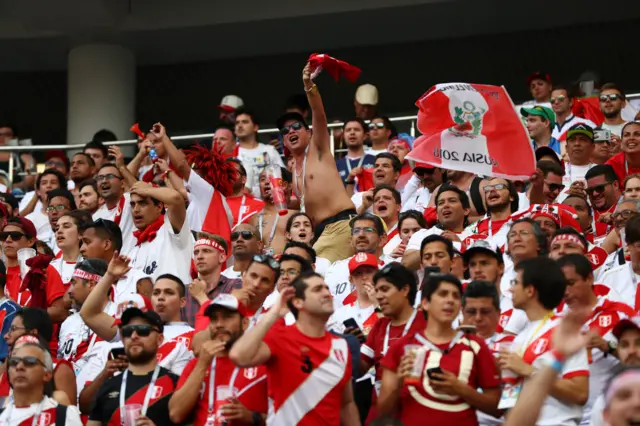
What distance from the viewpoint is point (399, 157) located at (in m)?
14.8

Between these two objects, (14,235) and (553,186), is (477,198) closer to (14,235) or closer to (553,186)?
(553,186)

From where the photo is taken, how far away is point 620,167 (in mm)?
13195

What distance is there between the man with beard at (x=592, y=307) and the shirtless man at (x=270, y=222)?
4.24m

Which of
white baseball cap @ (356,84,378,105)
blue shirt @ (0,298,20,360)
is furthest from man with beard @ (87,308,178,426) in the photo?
white baseball cap @ (356,84,378,105)

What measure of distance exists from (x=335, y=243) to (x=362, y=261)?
1847 millimetres

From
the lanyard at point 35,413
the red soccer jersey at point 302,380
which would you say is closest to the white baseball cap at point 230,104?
the lanyard at point 35,413

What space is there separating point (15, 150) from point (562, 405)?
12.5 m

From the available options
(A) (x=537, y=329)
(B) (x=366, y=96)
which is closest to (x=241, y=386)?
(A) (x=537, y=329)

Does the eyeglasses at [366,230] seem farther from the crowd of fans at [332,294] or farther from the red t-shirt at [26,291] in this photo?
the red t-shirt at [26,291]

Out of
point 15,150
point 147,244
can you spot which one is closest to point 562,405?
point 147,244

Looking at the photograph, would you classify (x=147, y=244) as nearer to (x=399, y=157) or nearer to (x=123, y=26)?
(x=399, y=157)

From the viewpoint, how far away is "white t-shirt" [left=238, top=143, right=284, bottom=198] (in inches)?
615

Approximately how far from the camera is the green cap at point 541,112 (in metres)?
15.0

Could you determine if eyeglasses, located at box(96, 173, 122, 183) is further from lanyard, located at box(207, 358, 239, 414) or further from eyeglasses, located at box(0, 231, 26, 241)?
lanyard, located at box(207, 358, 239, 414)
